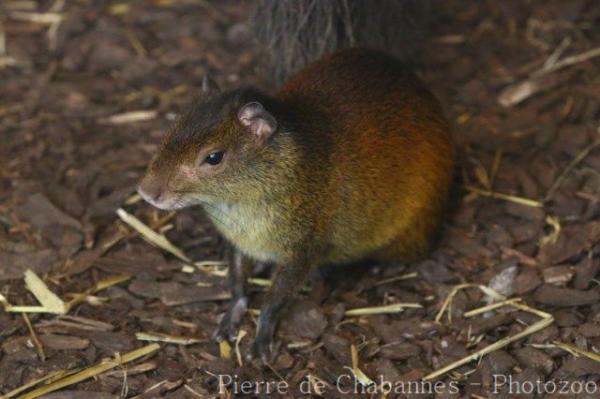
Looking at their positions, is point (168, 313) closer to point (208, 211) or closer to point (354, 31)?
point (208, 211)

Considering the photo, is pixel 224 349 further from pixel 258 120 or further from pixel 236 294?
pixel 258 120

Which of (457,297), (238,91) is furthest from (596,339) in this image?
(238,91)

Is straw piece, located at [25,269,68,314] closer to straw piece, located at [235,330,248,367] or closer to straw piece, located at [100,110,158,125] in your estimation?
straw piece, located at [235,330,248,367]

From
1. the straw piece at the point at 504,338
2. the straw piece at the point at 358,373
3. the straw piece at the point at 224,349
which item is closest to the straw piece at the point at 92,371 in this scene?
the straw piece at the point at 224,349

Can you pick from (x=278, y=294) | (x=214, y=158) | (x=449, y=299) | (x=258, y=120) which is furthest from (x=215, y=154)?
(x=449, y=299)

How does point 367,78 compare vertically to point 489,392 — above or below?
above
